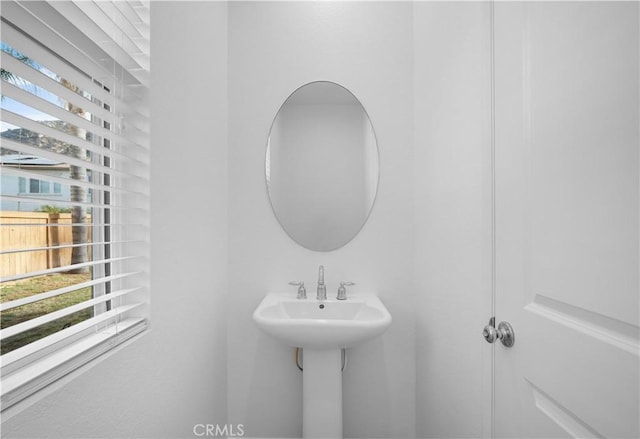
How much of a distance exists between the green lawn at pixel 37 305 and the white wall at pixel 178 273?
0.16 m

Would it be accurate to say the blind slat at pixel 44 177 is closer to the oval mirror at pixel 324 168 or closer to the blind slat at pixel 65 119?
the blind slat at pixel 65 119

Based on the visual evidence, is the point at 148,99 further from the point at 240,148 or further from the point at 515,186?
the point at 515,186

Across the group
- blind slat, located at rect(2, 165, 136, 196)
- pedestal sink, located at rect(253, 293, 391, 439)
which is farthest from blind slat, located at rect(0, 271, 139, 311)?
pedestal sink, located at rect(253, 293, 391, 439)

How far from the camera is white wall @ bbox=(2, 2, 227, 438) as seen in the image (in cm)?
85

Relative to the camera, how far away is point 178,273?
122 centimetres

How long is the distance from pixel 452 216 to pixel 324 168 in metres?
0.68

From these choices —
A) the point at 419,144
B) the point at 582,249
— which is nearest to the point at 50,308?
the point at 582,249

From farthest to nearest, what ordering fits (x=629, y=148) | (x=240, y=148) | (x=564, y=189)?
(x=240, y=148) < (x=564, y=189) < (x=629, y=148)

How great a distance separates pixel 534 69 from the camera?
31.6 inches

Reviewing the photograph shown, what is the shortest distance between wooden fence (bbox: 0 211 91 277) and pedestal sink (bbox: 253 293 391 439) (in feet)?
2.31

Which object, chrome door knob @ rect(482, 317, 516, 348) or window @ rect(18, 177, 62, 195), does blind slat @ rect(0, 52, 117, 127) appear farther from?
chrome door knob @ rect(482, 317, 516, 348)

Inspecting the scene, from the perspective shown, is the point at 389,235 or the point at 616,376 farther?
the point at 389,235

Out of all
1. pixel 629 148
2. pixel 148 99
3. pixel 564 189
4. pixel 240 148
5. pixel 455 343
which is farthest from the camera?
pixel 240 148

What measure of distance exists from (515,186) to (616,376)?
48cm
